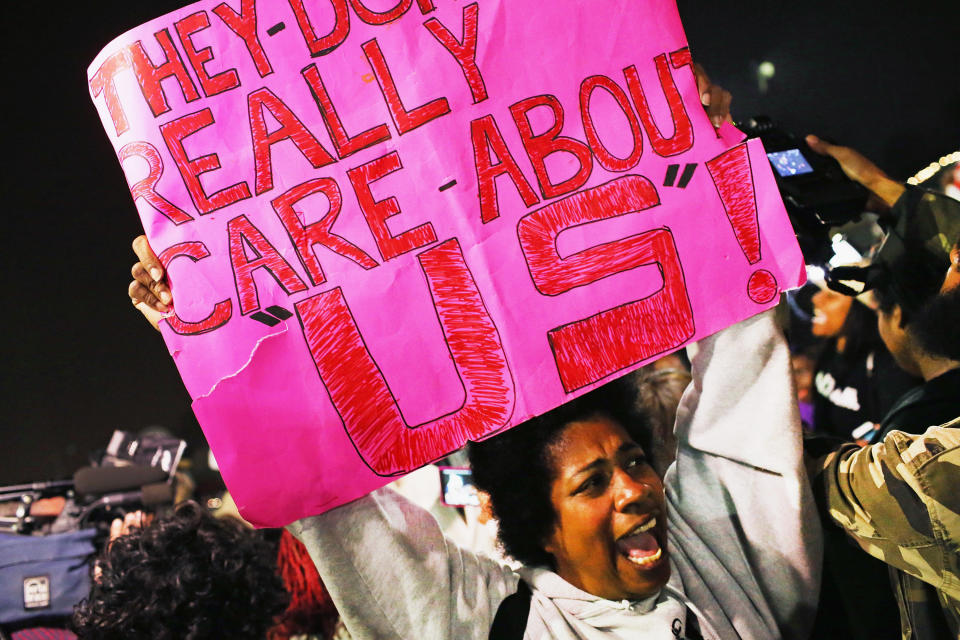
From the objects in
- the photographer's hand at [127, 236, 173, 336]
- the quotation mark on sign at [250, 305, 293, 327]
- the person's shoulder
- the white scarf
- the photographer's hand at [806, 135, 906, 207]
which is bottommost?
the white scarf

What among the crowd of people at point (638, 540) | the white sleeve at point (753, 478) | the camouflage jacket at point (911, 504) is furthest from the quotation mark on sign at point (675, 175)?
the camouflage jacket at point (911, 504)

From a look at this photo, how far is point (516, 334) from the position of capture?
105cm

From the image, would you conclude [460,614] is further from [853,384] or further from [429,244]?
[853,384]

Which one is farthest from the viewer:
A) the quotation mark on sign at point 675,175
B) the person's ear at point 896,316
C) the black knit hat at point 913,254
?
the person's ear at point 896,316

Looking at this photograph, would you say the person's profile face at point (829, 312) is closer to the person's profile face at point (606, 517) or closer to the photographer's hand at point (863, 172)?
the photographer's hand at point (863, 172)

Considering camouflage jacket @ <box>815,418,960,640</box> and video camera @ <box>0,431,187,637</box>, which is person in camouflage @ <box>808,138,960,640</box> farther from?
video camera @ <box>0,431,187,637</box>

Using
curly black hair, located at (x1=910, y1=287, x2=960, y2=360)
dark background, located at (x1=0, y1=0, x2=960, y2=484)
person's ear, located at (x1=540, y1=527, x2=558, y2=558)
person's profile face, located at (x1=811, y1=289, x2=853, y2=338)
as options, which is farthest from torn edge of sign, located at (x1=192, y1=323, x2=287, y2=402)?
person's profile face, located at (x1=811, y1=289, x2=853, y2=338)

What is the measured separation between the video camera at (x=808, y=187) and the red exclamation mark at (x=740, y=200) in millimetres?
228

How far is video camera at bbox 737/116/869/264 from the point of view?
1.31 metres

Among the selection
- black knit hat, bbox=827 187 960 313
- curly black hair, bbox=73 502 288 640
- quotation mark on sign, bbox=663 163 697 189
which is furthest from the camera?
black knit hat, bbox=827 187 960 313

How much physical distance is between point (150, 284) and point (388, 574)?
0.57 meters

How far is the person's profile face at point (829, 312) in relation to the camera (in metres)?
2.16

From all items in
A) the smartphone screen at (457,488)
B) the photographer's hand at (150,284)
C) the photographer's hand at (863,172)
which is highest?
the photographer's hand at (150,284)

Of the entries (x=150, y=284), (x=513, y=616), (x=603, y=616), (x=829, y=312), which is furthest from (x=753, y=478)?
(x=829, y=312)
